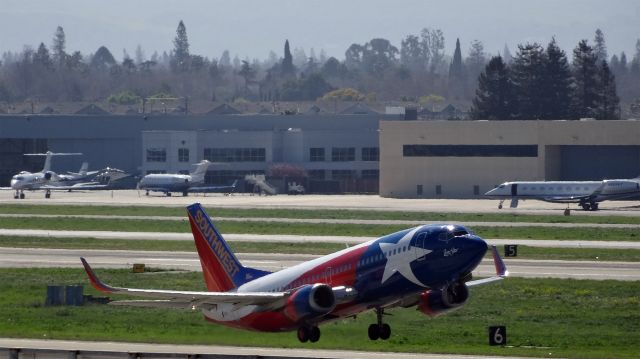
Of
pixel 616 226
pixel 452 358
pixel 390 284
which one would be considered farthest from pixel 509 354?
pixel 616 226

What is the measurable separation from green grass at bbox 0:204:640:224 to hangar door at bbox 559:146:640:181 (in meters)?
29.4

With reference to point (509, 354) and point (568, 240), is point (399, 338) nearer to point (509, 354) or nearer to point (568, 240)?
point (509, 354)

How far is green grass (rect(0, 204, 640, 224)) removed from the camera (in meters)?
126

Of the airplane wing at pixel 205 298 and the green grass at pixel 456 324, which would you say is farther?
the green grass at pixel 456 324

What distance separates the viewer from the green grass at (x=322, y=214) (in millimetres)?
126188

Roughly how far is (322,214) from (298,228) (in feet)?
71.9

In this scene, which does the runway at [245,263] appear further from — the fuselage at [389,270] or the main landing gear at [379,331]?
the fuselage at [389,270]

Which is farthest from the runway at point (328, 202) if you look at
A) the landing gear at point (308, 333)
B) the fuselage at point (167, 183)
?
the landing gear at point (308, 333)

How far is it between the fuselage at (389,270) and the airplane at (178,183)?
136240mm

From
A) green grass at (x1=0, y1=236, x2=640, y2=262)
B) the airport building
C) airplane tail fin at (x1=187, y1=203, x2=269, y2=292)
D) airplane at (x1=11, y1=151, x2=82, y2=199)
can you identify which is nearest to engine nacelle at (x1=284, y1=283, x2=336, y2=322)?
airplane tail fin at (x1=187, y1=203, x2=269, y2=292)

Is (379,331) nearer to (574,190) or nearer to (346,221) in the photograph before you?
(346,221)

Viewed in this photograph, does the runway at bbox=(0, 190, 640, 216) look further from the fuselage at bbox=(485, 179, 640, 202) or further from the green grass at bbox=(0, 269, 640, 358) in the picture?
the green grass at bbox=(0, 269, 640, 358)

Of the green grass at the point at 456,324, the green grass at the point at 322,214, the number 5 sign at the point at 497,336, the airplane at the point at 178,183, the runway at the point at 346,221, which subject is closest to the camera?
the green grass at the point at 456,324

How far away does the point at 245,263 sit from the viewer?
84.6 meters
